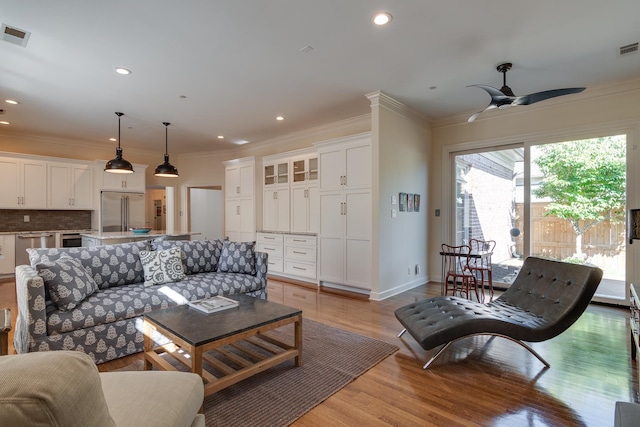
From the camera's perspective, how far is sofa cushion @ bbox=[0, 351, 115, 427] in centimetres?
58

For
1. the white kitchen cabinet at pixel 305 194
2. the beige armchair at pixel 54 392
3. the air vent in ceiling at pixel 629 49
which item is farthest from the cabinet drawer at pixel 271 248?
the air vent in ceiling at pixel 629 49

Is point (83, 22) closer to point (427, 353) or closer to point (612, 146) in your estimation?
point (427, 353)

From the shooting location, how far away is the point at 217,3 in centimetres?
250

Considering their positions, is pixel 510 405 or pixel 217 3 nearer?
pixel 510 405

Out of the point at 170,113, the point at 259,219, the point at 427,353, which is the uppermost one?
the point at 170,113

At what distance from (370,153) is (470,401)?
330cm

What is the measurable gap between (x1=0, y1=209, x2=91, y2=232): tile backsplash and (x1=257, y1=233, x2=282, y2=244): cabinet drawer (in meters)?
3.93

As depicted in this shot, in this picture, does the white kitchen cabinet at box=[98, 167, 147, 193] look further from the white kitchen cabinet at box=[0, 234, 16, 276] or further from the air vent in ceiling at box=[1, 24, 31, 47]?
the air vent in ceiling at box=[1, 24, 31, 47]

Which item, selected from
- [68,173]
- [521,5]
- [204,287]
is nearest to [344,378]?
[204,287]

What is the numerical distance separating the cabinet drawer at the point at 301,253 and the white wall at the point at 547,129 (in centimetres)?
209

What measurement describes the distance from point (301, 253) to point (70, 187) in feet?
16.5

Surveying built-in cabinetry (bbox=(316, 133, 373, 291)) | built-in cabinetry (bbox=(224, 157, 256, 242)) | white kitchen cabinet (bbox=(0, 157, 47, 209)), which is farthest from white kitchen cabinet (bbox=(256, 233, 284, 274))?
white kitchen cabinet (bbox=(0, 157, 47, 209))

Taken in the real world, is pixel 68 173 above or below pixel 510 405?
above

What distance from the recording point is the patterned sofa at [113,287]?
94.3 inches
